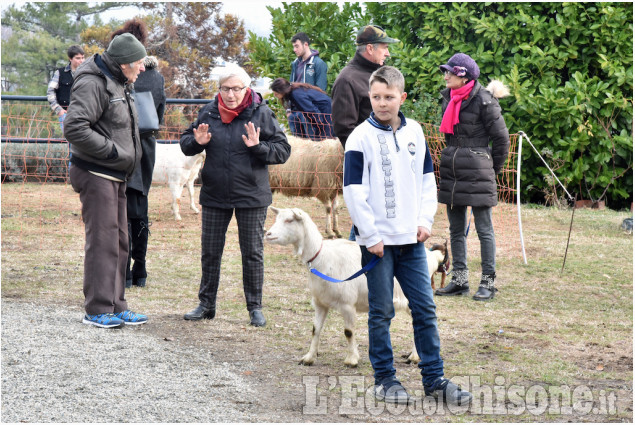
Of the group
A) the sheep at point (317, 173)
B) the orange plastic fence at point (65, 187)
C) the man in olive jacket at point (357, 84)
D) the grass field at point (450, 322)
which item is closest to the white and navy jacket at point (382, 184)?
the grass field at point (450, 322)

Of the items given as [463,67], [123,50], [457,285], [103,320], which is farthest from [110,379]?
[463,67]

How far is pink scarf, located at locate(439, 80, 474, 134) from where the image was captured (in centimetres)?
671

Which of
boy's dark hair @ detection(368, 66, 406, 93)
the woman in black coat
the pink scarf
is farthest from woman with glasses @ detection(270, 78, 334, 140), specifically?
boy's dark hair @ detection(368, 66, 406, 93)

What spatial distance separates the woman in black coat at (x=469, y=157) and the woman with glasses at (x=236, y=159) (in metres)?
1.79

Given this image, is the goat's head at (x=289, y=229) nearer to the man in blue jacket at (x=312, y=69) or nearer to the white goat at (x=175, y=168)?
the white goat at (x=175, y=168)

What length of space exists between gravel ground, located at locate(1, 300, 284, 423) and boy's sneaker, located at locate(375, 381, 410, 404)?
61 centimetres

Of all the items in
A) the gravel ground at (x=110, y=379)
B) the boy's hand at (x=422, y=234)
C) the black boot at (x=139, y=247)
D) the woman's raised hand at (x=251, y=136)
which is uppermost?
the woman's raised hand at (x=251, y=136)

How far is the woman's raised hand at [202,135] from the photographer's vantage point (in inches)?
219

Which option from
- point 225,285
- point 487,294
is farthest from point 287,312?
point 487,294

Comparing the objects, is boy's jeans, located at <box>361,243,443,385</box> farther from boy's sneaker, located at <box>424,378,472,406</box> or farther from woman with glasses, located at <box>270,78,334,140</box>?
woman with glasses, located at <box>270,78,334,140</box>

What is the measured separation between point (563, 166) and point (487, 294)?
227 inches

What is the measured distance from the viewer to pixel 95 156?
5.30 metres

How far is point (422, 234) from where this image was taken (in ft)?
13.7

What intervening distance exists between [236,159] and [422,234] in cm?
192
